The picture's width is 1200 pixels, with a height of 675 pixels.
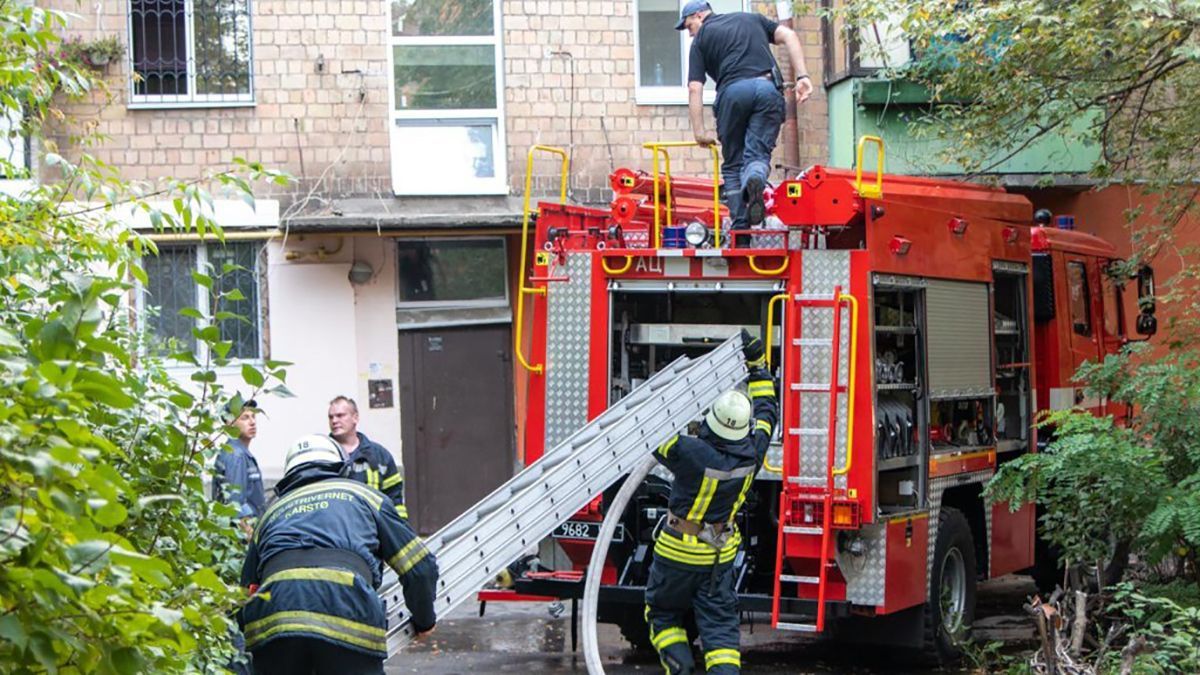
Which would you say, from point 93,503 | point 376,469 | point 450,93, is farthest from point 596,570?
point 450,93

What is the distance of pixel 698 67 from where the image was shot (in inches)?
397

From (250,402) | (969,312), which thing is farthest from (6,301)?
(969,312)

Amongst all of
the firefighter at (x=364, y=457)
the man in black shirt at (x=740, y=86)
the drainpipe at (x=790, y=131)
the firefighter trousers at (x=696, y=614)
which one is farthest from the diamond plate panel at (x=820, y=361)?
the drainpipe at (x=790, y=131)

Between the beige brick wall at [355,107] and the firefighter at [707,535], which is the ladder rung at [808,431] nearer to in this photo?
the firefighter at [707,535]

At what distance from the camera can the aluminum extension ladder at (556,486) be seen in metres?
5.75

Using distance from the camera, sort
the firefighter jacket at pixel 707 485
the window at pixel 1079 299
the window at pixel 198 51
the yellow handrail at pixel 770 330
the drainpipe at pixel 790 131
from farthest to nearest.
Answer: the drainpipe at pixel 790 131 → the window at pixel 198 51 → the window at pixel 1079 299 → the yellow handrail at pixel 770 330 → the firefighter jacket at pixel 707 485

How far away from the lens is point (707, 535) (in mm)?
7730

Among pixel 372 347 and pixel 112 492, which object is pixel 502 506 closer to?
pixel 112 492

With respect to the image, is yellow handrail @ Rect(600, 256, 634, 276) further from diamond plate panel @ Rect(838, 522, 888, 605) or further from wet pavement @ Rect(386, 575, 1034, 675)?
wet pavement @ Rect(386, 575, 1034, 675)

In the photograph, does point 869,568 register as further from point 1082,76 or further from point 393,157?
point 393,157

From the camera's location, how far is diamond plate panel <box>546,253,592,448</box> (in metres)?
8.99

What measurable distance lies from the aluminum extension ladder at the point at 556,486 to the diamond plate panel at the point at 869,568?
1.33 m

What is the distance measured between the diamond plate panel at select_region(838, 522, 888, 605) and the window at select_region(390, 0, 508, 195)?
24.8ft

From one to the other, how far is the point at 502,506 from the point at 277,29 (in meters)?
9.92
